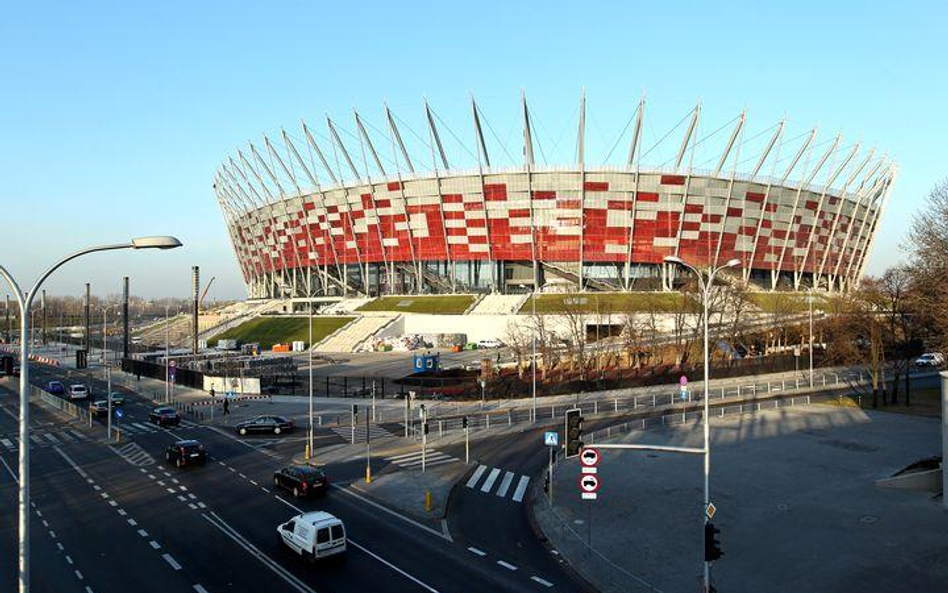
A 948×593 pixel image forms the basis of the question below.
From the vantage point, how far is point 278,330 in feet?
328

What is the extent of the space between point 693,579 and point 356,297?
10440 cm

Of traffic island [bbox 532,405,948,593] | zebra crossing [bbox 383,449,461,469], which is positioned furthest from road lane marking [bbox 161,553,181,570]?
zebra crossing [bbox 383,449,461,469]

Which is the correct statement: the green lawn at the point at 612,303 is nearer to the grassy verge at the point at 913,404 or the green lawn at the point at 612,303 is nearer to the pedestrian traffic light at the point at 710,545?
the grassy verge at the point at 913,404

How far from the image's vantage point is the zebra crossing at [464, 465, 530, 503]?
26594 mm

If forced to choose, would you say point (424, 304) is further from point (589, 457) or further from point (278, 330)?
point (589, 457)

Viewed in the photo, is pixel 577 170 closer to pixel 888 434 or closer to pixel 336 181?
pixel 336 181

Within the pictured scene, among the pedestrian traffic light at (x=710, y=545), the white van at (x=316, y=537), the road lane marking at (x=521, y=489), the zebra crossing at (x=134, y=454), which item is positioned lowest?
the zebra crossing at (x=134, y=454)

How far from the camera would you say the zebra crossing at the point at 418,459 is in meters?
31.3

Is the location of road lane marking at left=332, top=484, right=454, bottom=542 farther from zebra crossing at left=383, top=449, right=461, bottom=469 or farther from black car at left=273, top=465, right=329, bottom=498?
zebra crossing at left=383, top=449, right=461, bottom=469

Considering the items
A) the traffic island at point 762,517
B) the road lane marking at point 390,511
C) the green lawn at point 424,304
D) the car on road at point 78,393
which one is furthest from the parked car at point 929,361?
the car on road at point 78,393

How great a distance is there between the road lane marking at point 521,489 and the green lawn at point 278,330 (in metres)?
66.2

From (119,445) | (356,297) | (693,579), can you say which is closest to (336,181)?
(356,297)

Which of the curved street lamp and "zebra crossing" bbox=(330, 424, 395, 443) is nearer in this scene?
the curved street lamp

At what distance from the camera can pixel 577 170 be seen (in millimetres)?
96625
